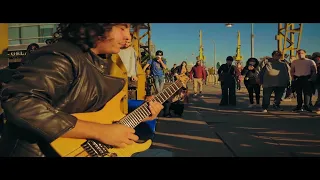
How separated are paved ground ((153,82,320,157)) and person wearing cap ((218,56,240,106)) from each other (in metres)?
1.36

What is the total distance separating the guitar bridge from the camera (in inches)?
74.5

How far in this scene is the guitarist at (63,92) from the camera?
1.61 m

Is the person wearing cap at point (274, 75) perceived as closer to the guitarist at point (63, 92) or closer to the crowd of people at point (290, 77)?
the crowd of people at point (290, 77)

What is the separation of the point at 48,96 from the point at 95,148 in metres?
0.45

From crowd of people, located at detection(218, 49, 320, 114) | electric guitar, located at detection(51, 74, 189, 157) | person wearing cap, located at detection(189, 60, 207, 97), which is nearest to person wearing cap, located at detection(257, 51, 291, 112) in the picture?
crowd of people, located at detection(218, 49, 320, 114)

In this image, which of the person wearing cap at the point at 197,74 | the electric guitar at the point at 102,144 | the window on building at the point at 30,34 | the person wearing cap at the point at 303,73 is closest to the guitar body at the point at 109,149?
the electric guitar at the point at 102,144

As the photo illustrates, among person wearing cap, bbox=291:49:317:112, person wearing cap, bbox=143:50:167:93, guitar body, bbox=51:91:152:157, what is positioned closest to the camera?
guitar body, bbox=51:91:152:157

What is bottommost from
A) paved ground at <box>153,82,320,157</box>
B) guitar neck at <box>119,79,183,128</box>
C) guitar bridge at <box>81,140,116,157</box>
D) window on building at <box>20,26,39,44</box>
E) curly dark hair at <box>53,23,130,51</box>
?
paved ground at <box>153,82,320,157</box>

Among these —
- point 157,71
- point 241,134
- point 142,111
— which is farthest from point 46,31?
point 157,71

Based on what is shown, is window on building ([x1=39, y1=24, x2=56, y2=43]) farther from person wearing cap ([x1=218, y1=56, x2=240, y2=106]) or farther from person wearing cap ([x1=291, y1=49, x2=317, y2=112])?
person wearing cap ([x1=218, y1=56, x2=240, y2=106])

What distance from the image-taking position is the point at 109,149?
197cm
